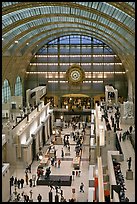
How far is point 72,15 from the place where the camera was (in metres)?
38.3

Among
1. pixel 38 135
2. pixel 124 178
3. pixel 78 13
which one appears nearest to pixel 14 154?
pixel 38 135

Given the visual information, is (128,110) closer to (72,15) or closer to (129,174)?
(72,15)

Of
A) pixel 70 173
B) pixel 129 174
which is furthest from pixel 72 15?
pixel 129 174

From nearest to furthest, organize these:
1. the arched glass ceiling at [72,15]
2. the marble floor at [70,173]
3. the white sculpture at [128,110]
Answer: the marble floor at [70,173] < the arched glass ceiling at [72,15] < the white sculpture at [128,110]

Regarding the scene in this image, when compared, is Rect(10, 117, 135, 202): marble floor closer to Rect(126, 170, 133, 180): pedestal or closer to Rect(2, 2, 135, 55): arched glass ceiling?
Rect(126, 170, 133, 180): pedestal

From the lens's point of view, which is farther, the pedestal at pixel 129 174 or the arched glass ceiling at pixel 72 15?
the arched glass ceiling at pixel 72 15

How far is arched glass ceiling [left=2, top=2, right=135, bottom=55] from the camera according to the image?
30.3 meters

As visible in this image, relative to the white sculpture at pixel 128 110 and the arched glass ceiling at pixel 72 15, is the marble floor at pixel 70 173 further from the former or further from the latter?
the arched glass ceiling at pixel 72 15

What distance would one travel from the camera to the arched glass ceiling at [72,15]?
Result: 99.4 feet

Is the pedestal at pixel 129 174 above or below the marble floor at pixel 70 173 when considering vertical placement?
above

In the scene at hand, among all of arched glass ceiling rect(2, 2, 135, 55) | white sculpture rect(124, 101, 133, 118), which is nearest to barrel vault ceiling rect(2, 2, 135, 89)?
arched glass ceiling rect(2, 2, 135, 55)

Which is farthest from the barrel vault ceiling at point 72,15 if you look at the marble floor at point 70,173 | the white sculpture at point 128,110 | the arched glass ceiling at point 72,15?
the marble floor at point 70,173

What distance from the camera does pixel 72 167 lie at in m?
37.8

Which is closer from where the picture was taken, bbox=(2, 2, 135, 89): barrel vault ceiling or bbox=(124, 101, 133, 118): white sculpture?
bbox=(2, 2, 135, 89): barrel vault ceiling
